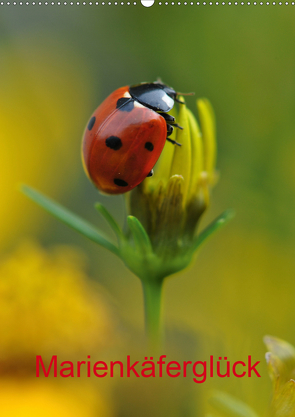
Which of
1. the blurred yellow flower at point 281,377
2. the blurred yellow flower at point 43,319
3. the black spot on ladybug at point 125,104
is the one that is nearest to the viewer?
the blurred yellow flower at point 281,377

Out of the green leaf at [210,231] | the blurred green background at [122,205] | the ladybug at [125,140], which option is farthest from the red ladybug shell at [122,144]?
the blurred green background at [122,205]

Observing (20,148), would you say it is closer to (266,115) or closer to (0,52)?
(0,52)

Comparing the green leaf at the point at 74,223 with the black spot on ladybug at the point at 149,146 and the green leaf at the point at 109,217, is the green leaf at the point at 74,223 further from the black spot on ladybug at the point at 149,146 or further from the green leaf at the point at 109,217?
the black spot on ladybug at the point at 149,146

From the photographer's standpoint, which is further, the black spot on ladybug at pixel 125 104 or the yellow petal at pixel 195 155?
the black spot on ladybug at pixel 125 104

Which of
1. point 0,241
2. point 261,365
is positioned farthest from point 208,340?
point 0,241

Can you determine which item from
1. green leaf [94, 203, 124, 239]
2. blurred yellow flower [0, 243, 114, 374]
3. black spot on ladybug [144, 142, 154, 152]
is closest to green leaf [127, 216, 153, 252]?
green leaf [94, 203, 124, 239]

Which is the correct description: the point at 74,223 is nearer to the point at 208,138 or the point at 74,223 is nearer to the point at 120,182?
the point at 120,182
